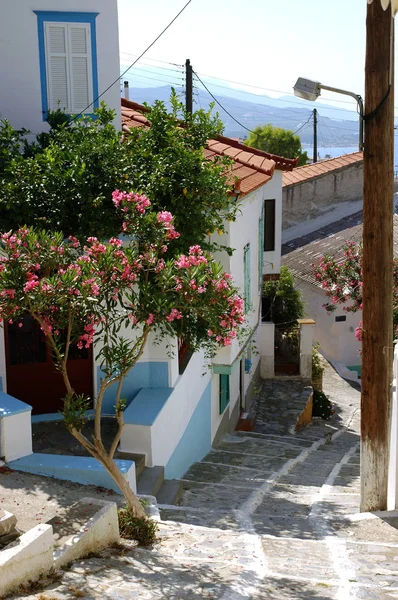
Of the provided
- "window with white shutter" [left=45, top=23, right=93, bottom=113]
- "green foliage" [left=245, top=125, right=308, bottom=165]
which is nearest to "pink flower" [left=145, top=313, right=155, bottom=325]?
"window with white shutter" [left=45, top=23, right=93, bottom=113]

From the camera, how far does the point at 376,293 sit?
8133 millimetres

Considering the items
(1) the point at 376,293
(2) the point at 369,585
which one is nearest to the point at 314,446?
(1) the point at 376,293

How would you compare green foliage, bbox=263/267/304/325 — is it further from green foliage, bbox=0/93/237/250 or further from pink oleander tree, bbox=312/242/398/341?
green foliage, bbox=0/93/237/250

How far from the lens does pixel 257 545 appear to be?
7.48 m

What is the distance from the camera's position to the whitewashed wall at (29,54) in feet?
37.6

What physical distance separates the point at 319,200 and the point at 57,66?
20.6m

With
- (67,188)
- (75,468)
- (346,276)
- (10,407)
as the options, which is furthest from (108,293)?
(346,276)

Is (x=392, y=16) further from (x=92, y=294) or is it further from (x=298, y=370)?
(x=298, y=370)

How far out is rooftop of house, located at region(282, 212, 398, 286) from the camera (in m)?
25.3

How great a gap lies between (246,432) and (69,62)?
8.65 m

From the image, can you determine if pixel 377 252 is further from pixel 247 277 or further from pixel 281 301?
pixel 281 301

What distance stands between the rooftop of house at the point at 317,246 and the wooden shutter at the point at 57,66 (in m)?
13.2

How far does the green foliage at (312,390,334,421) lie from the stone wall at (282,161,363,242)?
12.4 metres

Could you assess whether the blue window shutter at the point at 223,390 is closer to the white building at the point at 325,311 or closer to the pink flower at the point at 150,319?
the pink flower at the point at 150,319
